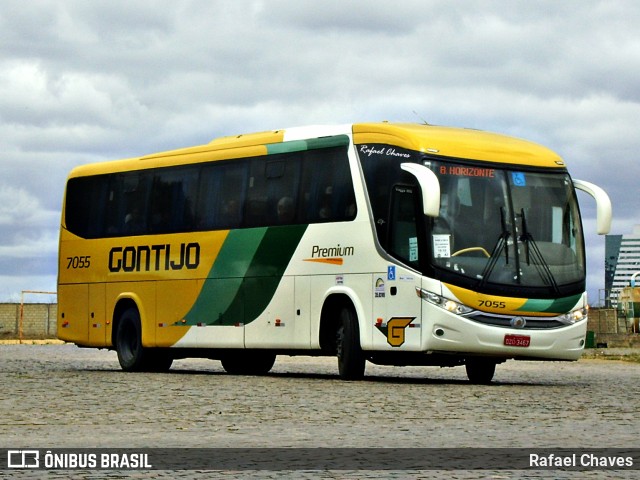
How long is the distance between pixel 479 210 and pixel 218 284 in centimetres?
591

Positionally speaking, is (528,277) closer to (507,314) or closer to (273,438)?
(507,314)

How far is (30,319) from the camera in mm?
71125

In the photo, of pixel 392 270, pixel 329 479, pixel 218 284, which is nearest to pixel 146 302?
pixel 218 284

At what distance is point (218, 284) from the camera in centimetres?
2667

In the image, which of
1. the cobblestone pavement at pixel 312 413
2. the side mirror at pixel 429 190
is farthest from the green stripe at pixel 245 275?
the side mirror at pixel 429 190

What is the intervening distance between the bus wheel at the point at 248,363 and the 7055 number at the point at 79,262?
11.2 feet

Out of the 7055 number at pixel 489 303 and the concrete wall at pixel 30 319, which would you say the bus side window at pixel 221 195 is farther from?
the concrete wall at pixel 30 319

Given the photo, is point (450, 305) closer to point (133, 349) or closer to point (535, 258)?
point (535, 258)

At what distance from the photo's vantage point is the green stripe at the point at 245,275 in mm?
25156

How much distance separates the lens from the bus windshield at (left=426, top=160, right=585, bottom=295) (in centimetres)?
2230

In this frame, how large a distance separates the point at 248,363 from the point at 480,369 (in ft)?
18.4

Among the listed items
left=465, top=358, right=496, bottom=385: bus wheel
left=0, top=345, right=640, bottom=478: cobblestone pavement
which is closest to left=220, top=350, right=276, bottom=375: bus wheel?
left=0, top=345, right=640, bottom=478: cobblestone pavement

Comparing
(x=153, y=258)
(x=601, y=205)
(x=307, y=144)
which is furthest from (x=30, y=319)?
(x=601, y=205)

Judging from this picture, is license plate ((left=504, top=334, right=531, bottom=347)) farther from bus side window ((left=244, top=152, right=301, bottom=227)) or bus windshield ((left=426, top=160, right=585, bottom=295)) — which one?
bus side window ((left=244, top=152, right=301, bottom=227))
